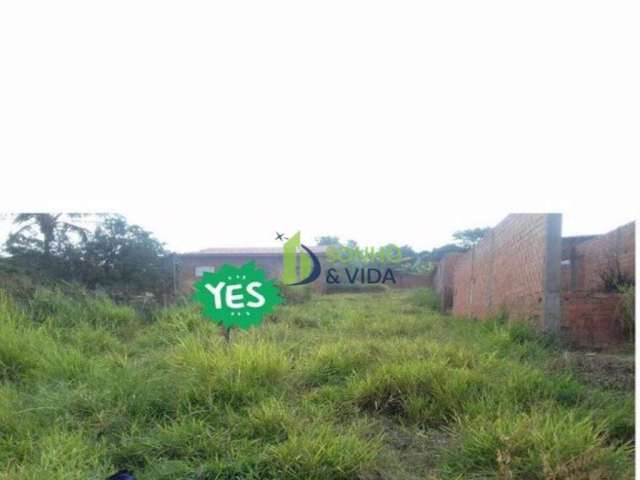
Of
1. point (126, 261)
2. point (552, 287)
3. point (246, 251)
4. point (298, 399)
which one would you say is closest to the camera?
point (246, 251)

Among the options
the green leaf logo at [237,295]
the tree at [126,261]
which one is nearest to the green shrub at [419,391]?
the green leaf logo at [237,295]

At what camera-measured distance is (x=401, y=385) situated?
1.99 meters

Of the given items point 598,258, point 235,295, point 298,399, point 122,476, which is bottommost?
point 122,476

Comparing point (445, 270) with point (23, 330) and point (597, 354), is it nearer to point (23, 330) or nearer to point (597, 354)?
point (597, 354)

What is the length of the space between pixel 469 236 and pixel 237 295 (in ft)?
4.21

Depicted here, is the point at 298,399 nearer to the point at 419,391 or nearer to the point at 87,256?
the point at 419,391

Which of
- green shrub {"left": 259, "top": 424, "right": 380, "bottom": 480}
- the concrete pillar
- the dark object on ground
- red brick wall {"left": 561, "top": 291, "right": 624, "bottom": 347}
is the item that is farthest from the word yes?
red brick wall {"left": 561, "top": 291, "right": 624, "bottom": 347}

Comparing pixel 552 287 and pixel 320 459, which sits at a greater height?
pixel 552 287

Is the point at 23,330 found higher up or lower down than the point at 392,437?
higher up

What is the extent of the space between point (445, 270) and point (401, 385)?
29.5 inches

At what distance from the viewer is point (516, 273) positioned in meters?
3.37

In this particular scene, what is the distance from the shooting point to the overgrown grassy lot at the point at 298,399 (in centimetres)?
148

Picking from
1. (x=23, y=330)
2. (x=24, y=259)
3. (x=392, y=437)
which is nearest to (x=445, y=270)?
(x=392, y=437)

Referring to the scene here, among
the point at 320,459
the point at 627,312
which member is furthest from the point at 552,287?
the point at 320,459
